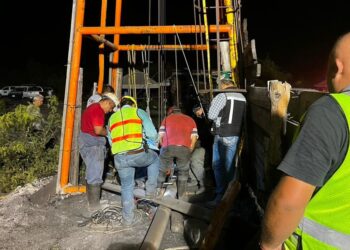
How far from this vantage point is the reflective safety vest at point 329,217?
1.73 m

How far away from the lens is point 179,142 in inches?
263

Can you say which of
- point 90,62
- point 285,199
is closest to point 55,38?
point 90,62

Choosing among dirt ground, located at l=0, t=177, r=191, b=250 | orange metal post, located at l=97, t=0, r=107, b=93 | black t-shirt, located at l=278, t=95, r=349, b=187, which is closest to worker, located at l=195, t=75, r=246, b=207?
dirt ground, located at l=0, t=177, r=191, b=250

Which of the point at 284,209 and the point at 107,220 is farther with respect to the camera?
the point at 107,220

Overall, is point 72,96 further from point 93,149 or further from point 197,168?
point 197,168

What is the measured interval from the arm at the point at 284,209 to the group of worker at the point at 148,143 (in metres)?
4.30

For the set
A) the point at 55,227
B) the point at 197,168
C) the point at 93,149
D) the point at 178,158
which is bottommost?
the point at 55,227

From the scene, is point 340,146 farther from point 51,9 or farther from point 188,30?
point 51,9

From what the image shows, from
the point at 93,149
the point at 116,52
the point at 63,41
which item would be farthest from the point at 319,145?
the point at 63,41

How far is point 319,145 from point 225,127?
4652mm

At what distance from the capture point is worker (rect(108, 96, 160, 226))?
19.6ft

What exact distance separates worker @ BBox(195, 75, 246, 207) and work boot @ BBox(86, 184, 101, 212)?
1.88m

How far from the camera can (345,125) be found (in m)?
1.58

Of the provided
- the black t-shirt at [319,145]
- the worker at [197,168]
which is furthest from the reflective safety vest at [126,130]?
the black t-shirt at [319,145]
